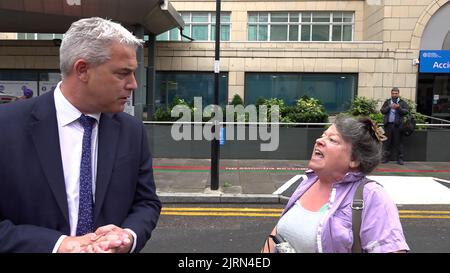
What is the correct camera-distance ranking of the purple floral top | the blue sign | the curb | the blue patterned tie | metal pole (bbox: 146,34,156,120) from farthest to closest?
the blue sign, metal pole (bbox: 146,34,156,120), the curb, the purple floral top, the blue patterned tie

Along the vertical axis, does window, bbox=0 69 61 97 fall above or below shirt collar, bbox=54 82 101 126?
above

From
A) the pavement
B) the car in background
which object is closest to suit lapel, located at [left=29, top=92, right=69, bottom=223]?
the pavement

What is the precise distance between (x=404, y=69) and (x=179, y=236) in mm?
14734

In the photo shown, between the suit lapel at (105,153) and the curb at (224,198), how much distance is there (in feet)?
20.0

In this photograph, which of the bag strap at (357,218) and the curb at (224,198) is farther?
the curb at (224,198)

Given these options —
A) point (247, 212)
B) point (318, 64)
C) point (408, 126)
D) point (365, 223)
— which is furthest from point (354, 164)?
point (318, 64)

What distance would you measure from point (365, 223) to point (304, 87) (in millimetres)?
16922

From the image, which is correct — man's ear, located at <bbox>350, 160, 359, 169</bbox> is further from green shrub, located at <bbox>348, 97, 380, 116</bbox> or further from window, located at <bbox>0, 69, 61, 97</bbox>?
window, located at <bbox>0, 69, 61, 97</bbox>

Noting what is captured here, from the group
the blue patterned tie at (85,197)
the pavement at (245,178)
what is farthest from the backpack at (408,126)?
the blue patterned tie at (85,197)

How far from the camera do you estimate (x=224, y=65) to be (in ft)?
60.9

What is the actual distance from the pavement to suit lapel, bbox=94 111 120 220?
6.10 metres

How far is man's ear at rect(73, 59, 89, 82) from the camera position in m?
1.79

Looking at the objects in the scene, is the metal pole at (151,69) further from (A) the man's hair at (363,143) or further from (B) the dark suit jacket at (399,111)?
(A) the man's hair at (363,143)

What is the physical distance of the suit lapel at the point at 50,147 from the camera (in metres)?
1.77
